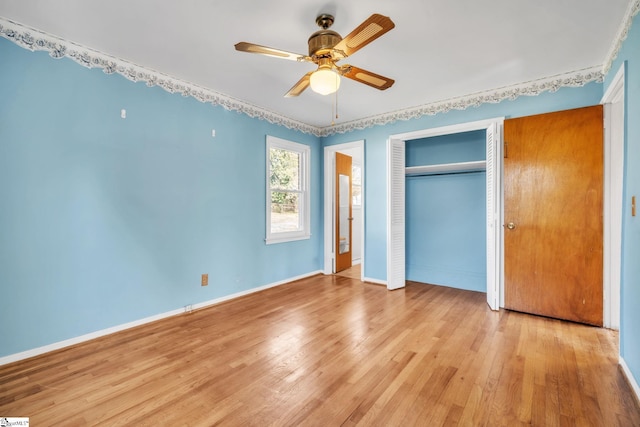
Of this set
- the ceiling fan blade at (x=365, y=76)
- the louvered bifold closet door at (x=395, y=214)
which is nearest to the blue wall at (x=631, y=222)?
the ceiling fan blade at (x=365, y=76)

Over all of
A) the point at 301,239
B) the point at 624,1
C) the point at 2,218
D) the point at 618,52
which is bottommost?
the point at 301,239

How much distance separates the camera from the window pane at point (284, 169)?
4402 mm

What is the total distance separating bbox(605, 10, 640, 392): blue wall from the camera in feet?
6.04

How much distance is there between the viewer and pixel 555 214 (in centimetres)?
301

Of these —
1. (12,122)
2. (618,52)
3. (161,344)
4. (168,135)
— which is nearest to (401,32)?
(618,52)

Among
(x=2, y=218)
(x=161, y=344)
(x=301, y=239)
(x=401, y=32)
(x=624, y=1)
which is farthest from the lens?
(x=301, y=239)

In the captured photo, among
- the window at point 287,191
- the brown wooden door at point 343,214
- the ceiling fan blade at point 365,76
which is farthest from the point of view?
the brown wooden door at point 343,214

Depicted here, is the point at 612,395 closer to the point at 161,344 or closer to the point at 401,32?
the point at 401,32

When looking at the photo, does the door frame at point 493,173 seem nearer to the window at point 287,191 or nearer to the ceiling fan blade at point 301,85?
the window at point 287,191

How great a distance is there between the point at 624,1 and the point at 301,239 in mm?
4150

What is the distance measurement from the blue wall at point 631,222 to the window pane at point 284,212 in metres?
3.73

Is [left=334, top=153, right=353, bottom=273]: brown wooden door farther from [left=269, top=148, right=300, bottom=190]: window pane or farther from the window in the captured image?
→ [left=269, top=148, right=300, bottom=190]: window pane

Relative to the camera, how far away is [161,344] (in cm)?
249

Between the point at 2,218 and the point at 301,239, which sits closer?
→ the point at 2,218
